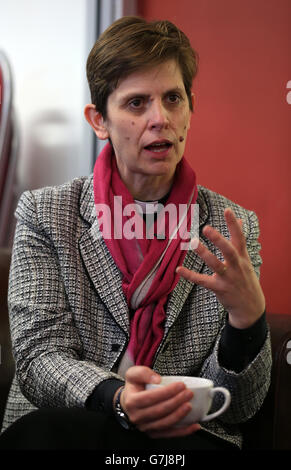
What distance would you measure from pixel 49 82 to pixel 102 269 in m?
1.47

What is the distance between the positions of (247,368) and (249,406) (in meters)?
0.13

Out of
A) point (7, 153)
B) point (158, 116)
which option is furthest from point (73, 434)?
point (7, 153)

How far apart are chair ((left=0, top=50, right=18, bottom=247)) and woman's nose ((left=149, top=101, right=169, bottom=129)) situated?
1.19 meters

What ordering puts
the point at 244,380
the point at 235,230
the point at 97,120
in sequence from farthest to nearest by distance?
the point at 97,120
the point at 244,380
the point at 235,230

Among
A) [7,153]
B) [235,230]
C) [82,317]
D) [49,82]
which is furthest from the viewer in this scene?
[49,82]

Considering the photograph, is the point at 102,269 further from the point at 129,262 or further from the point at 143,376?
the point at 143,376

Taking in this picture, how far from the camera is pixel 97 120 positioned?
5.01ft

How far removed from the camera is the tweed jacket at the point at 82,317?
1253 mm

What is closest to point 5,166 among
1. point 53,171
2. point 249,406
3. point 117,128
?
point 53,171

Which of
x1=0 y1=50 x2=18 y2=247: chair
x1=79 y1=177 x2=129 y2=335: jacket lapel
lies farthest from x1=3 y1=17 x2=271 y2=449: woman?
x1=0 y1=50 x2=18 y2=247: chair

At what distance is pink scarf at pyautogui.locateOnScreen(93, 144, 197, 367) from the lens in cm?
134

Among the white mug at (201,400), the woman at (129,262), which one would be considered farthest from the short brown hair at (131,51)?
the white mug at (201,400)

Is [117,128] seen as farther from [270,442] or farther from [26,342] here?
[270,442]

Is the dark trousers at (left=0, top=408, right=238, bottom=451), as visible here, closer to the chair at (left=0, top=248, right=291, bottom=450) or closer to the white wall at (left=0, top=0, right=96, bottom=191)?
the chair at (left=0, top=248, right=291, bottom=450)
